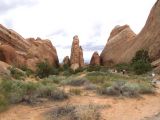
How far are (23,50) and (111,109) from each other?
54798 mm

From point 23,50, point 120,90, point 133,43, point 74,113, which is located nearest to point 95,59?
point 133,43

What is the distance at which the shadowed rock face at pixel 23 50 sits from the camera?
196ft

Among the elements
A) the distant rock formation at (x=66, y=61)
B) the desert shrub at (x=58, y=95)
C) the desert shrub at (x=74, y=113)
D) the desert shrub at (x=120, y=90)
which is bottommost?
the desert shrub at (x=74, y=113)

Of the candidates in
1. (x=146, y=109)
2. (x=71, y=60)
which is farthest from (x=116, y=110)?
(x=71, y=60)

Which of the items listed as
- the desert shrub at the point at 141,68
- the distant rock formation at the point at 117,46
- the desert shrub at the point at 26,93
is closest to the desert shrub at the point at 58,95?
the desert shrub at the point at 26,93

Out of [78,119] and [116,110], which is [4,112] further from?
[116,110]

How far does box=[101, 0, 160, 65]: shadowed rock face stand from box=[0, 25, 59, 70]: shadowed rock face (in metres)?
11.1

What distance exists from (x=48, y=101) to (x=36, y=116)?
2.37 m

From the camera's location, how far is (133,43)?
68.9m

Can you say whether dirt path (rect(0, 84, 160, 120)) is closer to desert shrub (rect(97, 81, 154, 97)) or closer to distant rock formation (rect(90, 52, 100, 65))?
desert shrub (rect(97, 81, 154, 97))

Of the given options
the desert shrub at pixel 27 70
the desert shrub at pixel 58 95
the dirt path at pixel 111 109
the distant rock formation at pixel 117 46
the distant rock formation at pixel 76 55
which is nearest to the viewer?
the dirt path at pixel 111 109

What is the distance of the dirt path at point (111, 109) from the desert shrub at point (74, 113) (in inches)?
16.0

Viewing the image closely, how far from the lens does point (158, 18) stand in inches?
2368

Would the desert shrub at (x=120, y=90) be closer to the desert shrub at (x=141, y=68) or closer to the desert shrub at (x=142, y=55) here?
the desert shrub at (x=141, y=68)
